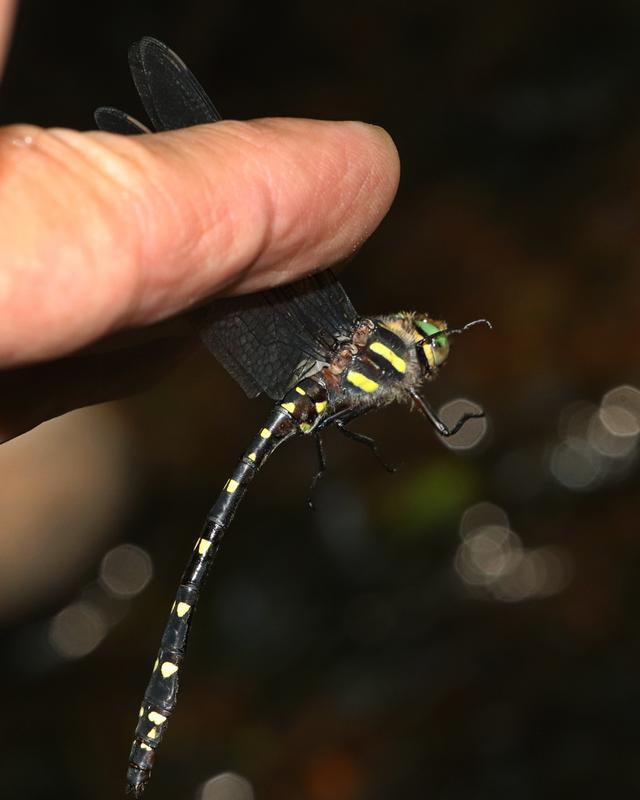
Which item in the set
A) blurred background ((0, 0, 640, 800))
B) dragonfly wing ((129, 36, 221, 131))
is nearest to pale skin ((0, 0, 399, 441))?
dragonfly wing ((129, 36, 221, 131))

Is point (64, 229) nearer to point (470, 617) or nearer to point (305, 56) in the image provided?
point (470, 617)

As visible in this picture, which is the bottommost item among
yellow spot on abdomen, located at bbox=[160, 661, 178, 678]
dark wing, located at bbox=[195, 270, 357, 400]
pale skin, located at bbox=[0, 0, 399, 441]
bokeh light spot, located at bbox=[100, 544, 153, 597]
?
bokeh light spot, located at bbox=[100, 544, 153, 597]

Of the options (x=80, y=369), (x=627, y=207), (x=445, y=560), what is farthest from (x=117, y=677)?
(x=627, y=207)

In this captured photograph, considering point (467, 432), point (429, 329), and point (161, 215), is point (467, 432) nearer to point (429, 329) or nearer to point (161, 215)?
point (429, 329)

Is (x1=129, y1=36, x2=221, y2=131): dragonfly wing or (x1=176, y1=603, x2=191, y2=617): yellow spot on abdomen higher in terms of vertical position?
(x1=129, y1=36, x2=221, y2=131): dragonfly wing

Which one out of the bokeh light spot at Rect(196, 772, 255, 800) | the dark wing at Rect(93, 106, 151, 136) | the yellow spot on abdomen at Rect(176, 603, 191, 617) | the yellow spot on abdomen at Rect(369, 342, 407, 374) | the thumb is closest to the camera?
the thumb

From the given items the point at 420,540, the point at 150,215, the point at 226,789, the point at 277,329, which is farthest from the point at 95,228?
the point at 420,540

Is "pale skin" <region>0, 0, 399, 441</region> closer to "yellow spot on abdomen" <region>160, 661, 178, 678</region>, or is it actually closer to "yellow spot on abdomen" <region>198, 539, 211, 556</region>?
"yellow spot on abdomen" <region>198, 539, 211, 556</region>
